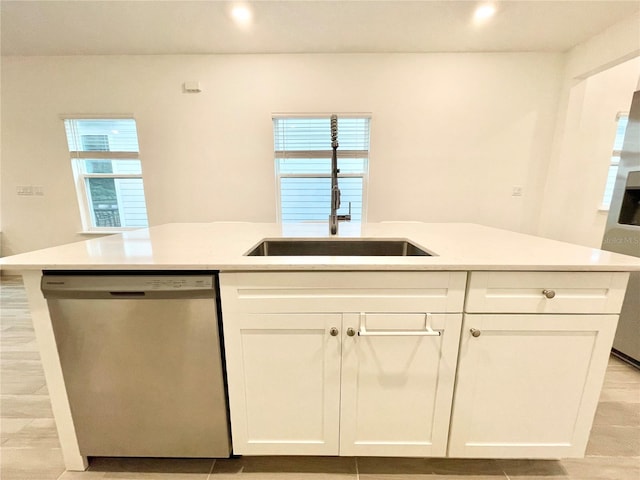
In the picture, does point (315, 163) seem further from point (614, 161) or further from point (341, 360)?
point (614, 161)

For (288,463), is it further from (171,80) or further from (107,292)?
(171,80)

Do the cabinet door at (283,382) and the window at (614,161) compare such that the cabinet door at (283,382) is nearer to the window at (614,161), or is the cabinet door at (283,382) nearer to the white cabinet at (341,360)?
the white cabinet at (341,360)

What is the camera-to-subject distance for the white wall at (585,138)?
107 inches

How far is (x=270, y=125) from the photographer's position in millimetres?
3059

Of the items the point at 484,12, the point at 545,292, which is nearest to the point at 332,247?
the point at 545,292

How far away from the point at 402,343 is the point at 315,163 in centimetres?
266

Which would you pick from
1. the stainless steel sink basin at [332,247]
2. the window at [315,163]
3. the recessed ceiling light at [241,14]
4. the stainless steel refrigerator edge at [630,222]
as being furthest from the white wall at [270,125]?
the stainless steel sink basin at [332,247]

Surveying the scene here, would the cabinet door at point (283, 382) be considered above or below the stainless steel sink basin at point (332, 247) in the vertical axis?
below

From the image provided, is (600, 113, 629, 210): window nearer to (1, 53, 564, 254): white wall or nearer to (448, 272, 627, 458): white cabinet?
(1, 53, 564, 254): white wall

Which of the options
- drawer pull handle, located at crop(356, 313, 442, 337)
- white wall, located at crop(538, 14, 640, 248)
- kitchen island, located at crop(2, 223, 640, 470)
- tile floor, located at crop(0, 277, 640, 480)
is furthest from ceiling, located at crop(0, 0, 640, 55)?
tile floor, located at crop(0, 277, 640, 480)

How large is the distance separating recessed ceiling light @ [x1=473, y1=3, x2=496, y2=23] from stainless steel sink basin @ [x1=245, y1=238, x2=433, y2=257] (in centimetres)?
229

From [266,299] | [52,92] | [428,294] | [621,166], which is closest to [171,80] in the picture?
[52,92]

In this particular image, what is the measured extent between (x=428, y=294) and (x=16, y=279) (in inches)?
199

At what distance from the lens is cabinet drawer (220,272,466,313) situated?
0.91 m
